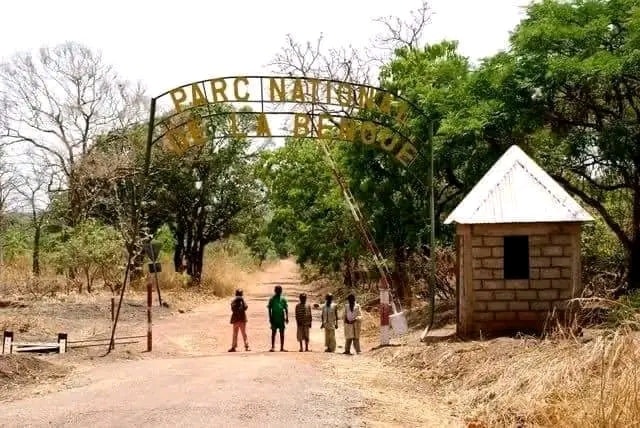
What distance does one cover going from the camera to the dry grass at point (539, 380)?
800 cm

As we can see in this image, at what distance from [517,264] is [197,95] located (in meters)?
8.16

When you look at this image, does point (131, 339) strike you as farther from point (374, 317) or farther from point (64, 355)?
point (374, 317)

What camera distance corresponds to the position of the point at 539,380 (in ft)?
32.7

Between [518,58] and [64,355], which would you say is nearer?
[64,355]

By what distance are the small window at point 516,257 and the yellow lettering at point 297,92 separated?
5.80 metres

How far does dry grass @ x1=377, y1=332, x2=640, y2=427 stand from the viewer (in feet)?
26.2

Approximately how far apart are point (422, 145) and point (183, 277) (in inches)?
812

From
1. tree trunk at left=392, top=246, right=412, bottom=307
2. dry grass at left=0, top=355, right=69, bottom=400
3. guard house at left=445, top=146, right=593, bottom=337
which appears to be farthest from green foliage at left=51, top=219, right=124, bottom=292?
guard house at left=445, top=146, right=593, bottom=337

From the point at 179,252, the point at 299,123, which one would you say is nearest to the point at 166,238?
the point at 179,252

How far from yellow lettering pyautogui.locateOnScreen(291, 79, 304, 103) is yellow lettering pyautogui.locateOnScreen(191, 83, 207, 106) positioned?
2.09 metres

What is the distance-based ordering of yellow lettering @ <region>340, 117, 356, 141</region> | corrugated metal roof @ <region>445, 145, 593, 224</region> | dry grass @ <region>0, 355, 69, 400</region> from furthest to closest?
1. yellow lettering @ <region>340, 117, 356, 141</region>
2. corrugated metal roof @ <region>445, 145, 593, 224</region>
3. dry grass @ <region>0, 355, 69, 400</region>

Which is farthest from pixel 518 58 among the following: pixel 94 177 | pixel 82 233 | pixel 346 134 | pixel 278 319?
pixel 94 177

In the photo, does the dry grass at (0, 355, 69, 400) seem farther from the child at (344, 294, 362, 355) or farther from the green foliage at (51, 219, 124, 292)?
the green foliage at (51, 219, 124, 292)

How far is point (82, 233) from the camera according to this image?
104 feet
